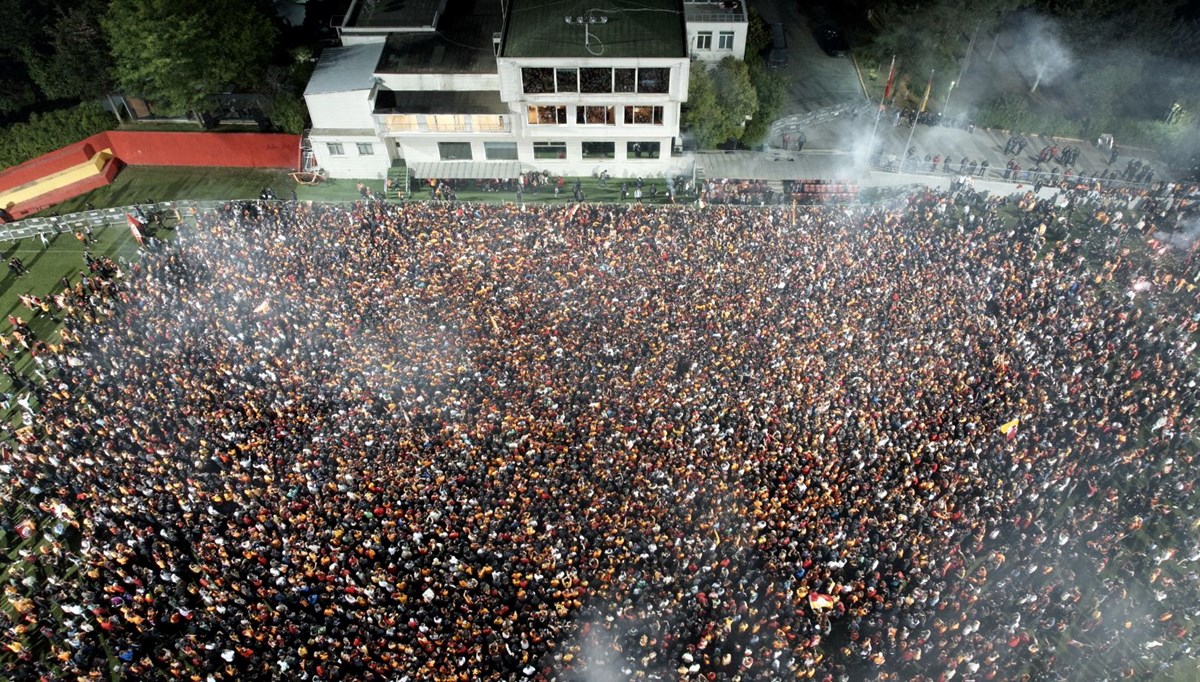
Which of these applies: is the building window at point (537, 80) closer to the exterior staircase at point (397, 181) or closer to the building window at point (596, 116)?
the building window at point (596, 116)

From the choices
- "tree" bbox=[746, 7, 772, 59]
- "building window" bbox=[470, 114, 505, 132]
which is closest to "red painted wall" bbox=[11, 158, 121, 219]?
"building window" bbox=[470, 114, 505, 132]

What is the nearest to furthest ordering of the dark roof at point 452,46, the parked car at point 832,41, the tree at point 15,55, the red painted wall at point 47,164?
the dark roof at point 452,46 < the tree at point 15,55 < the red painted wall at point 47,164 < the parked car at point 832,41

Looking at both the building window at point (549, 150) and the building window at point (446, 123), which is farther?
the building window at point (549, 150)

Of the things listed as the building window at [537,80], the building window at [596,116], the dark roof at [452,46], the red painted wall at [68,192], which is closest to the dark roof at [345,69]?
the dark roof at [452,46]

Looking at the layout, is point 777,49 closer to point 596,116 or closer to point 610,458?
point 596,116

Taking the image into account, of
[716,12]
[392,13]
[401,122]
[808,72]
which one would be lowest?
[808,72]

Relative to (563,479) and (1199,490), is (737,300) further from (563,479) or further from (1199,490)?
→ (1199,490)

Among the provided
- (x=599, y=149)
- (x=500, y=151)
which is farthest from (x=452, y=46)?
(x=599, y=149)
